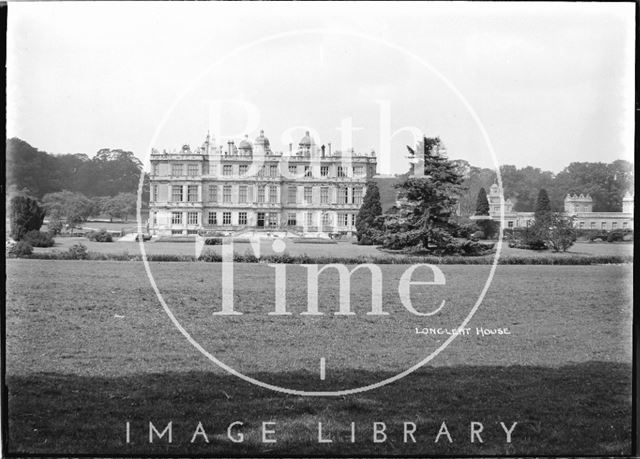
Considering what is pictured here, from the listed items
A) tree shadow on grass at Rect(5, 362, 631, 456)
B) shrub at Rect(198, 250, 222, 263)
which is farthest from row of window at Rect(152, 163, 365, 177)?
tree shadow on grass at Rect(5, 362, 631, 456)

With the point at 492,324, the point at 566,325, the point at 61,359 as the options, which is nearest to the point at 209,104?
the point at 61,359

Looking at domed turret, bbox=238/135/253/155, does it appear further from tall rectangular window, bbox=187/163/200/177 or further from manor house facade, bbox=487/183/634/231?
manor house facade, bbox=487/183/634/231

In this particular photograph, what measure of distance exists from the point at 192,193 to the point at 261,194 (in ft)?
2.33

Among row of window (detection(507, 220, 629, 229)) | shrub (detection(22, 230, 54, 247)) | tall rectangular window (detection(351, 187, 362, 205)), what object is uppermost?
tall rectangular window (detection(351, 187, 362, 205))

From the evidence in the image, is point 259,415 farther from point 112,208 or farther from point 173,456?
point 112,208

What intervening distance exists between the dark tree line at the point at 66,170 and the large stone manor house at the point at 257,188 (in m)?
0.31

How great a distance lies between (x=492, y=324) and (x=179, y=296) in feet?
10.4

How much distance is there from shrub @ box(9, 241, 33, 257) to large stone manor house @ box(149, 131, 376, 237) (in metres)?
1.21

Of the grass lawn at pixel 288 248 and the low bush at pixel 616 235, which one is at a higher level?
the low bush at pixel 616 235

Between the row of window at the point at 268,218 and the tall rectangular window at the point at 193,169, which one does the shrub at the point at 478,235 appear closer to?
the row of window at the point at 268,218

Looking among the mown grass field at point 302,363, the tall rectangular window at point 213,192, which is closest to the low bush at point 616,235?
the mown grass field at point 302,363

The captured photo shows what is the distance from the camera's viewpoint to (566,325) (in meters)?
8.79

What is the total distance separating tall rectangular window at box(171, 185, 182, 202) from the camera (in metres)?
8.70

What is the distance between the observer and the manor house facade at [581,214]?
341 inches
